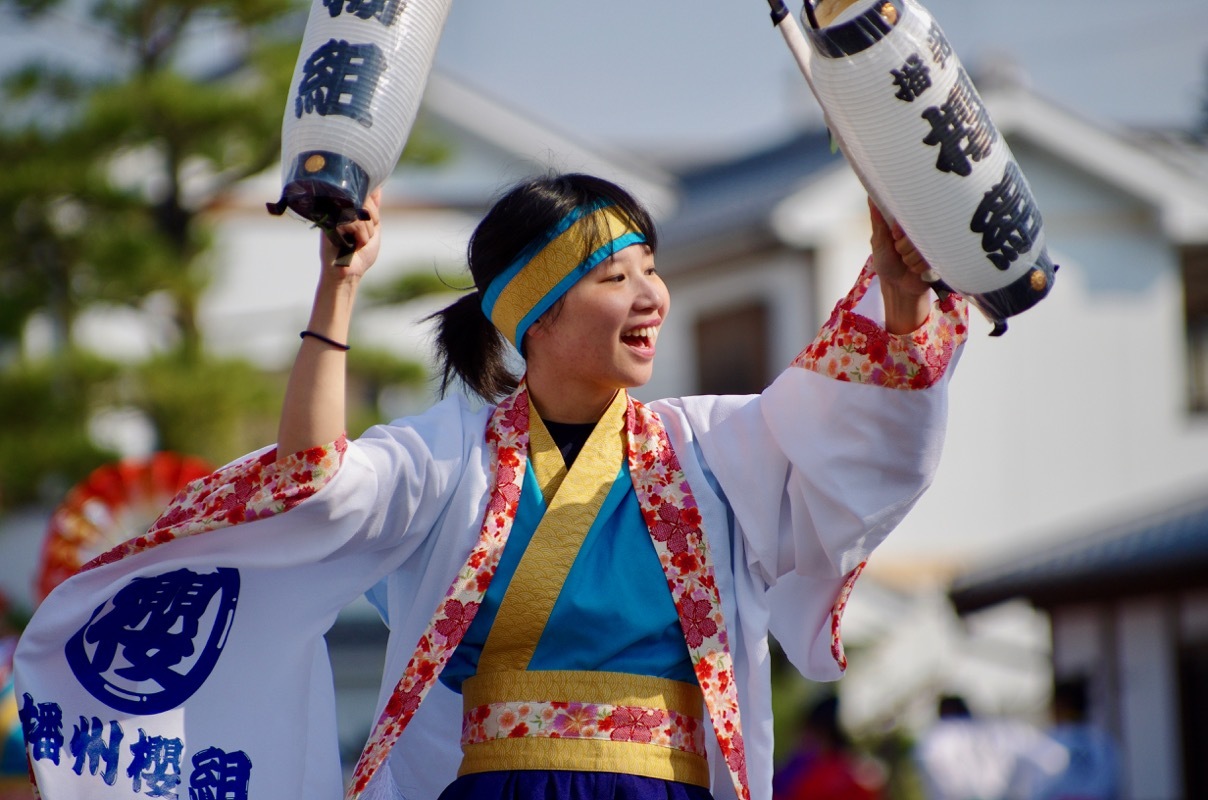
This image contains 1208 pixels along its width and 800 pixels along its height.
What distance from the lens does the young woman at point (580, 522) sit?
2648mm

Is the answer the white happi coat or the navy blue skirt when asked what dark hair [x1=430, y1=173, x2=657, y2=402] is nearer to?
the white happi coat

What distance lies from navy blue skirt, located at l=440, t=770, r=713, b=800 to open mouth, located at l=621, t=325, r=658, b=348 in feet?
2.38

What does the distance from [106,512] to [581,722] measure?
344 cm

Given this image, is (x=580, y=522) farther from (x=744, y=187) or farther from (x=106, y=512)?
(x=744, y=187)

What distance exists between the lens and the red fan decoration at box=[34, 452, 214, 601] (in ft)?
17.9

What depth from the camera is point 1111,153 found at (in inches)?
634

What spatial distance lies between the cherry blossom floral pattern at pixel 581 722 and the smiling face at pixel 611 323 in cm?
56

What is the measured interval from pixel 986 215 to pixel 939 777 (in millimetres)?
8452

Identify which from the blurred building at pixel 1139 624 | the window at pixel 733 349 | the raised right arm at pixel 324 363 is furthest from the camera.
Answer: the window at pixel 733 349

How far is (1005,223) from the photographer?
240 cm

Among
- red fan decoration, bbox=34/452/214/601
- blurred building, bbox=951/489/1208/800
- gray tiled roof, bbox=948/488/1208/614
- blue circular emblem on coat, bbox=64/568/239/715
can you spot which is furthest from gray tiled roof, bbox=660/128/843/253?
blue circular emblem on coat, bbox=64/568/239/715

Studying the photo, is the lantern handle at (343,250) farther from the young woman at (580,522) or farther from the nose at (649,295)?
the nose at (649,295)

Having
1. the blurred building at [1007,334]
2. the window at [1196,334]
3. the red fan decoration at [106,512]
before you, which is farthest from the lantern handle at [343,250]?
the window at [1196,334]

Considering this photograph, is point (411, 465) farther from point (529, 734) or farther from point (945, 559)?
point (945, 559)
